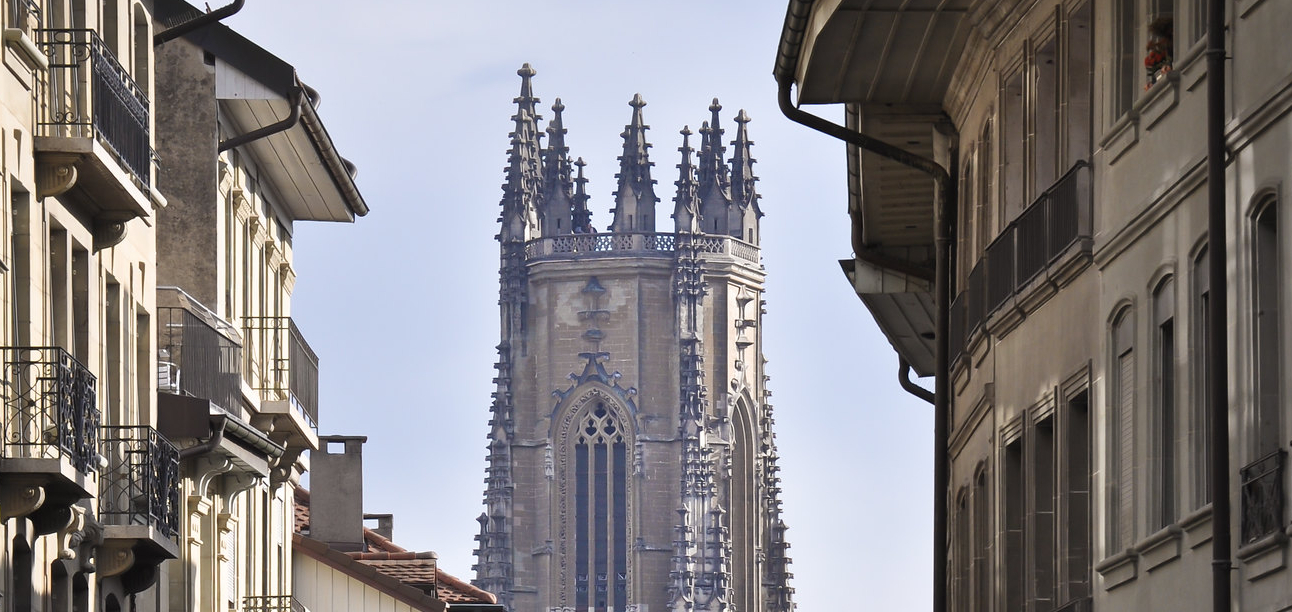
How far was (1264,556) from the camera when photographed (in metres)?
14.0

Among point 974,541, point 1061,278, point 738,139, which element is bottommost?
point 974,541

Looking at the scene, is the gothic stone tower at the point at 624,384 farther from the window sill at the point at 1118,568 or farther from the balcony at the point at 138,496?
the window sill at the point at 1118,568

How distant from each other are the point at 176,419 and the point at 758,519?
Answer: 122047 millimetres

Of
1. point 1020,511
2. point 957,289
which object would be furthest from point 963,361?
point 1020,511

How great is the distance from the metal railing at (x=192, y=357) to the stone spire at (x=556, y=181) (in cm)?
11337

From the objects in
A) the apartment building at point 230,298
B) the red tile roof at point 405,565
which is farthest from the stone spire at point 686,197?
the apartment building at point 230,298

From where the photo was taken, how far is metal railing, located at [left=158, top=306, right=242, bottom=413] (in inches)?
1097

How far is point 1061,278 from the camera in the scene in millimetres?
18922

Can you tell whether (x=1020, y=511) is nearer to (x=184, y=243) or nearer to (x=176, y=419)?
(x=176, y=419)

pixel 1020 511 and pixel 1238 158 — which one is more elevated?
pixel 1238 158

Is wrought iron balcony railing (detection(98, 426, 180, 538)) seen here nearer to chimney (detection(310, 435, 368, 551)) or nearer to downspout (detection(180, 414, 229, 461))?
downspout (detection(180, 414, 229, 461))

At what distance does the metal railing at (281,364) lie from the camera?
32875 millimetres

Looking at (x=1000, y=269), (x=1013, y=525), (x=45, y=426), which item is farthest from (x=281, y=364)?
(x=1000, y=269)

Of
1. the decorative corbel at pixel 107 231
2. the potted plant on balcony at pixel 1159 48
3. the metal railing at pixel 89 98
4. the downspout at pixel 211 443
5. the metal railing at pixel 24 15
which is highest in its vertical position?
the metal railing at pixel 24 15
